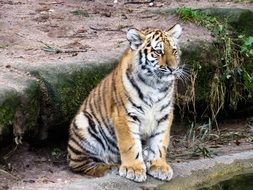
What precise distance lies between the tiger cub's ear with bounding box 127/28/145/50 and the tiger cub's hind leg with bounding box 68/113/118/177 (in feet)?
2.70

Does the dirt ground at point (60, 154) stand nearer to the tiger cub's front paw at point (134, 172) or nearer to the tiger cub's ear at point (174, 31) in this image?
the tiger cub's front paw at point (134, 172)

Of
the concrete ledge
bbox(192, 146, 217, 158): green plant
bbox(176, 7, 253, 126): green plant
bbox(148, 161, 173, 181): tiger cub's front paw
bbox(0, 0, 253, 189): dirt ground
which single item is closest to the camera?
the concrete ledge

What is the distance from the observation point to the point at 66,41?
856 centimetres

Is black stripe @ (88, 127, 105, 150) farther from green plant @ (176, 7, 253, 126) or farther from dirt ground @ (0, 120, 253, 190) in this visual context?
green plant @ (176, 7, 253, 126)

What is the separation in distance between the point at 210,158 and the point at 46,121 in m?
1.60

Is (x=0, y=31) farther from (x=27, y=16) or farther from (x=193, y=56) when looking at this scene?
(x=193, y=56)

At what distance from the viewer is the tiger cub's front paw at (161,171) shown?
6.16 meters

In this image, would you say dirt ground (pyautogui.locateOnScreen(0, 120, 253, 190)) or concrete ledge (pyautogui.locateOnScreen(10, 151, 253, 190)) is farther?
dirt ground (pyautogui.locateOnScreen(0, 120, 253, 190))

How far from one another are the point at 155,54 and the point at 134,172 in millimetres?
1007

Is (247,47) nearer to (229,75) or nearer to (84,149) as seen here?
(229,75)

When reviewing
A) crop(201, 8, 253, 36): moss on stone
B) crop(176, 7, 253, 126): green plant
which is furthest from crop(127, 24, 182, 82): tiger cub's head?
crop(201, 8, 253, 36): moss on stone

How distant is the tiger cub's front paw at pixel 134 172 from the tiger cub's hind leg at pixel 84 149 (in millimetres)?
351

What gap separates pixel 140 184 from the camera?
603 centimetres

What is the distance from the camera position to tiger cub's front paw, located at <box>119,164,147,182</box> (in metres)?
6.04
